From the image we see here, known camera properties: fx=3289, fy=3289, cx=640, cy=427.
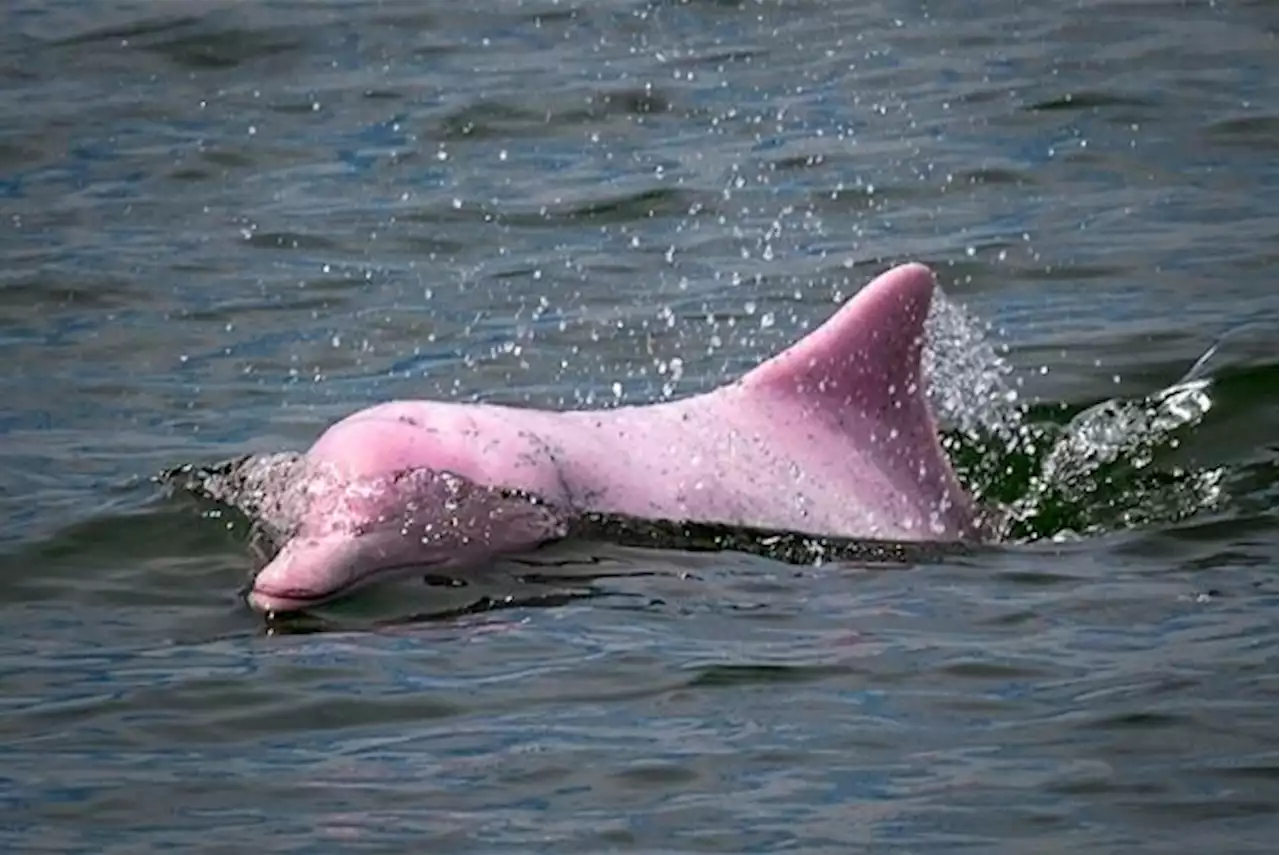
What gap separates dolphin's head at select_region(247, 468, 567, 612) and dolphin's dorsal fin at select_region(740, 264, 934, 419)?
1036 mm

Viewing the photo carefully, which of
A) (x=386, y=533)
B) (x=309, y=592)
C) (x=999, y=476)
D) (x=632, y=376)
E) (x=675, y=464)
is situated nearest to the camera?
(x=309, y=592)

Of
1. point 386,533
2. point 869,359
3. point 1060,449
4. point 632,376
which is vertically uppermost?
point 869,359

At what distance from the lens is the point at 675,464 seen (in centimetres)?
993

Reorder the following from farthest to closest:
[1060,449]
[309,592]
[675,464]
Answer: [1060,449] → [675,464] → [309,592]

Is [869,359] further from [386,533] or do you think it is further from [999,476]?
[386,533]

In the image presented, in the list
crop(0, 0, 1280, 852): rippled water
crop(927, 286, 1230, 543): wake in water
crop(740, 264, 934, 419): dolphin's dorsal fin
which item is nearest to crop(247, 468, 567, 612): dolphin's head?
crop(0, 0, 1280, 852): rippled water

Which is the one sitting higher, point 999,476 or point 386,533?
point 386,533

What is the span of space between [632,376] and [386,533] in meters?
3.83

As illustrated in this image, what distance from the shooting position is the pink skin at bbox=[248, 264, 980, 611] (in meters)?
9.39

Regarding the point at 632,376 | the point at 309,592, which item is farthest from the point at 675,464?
the point at 632,376

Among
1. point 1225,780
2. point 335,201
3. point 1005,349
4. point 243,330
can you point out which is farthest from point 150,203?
point 1225,780

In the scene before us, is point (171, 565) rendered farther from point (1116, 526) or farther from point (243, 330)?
point (243, 330)

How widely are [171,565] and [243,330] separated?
3.89 m

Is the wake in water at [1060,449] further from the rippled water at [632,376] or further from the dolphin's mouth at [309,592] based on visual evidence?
the dolphin's mouth at [309,592]
